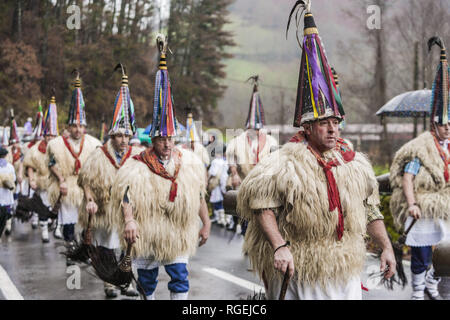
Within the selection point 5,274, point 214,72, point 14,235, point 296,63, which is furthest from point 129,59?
point 296,63

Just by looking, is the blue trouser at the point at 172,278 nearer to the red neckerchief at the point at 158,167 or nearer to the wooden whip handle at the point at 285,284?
the red neckerchief at the point at 158,167

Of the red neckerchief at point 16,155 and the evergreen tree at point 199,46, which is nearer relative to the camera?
the evergreen tree at point 199,46

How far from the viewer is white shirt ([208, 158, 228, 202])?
14.5 m

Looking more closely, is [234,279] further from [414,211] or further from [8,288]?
[8,288]

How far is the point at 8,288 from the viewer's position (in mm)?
7500

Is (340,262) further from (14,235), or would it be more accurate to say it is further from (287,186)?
(14,235)

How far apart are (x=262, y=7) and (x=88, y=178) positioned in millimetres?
2966

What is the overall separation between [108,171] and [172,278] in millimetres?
2087

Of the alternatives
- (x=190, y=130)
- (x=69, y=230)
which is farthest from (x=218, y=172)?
(x=69, y=230)

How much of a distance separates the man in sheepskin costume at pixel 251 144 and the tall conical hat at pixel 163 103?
11.0 ft

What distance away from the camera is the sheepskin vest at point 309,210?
145 inches

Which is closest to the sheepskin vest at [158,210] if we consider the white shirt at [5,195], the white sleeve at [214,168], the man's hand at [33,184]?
the white shirt at [5,195]

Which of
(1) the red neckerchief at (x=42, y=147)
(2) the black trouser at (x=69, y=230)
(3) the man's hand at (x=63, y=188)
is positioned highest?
(1) the red neckerchief at (x=42, y=147)

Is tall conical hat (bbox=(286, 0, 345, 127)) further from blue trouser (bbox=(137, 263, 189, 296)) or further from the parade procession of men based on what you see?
blue trouser (bbox=(137, 263, 189, 296))
